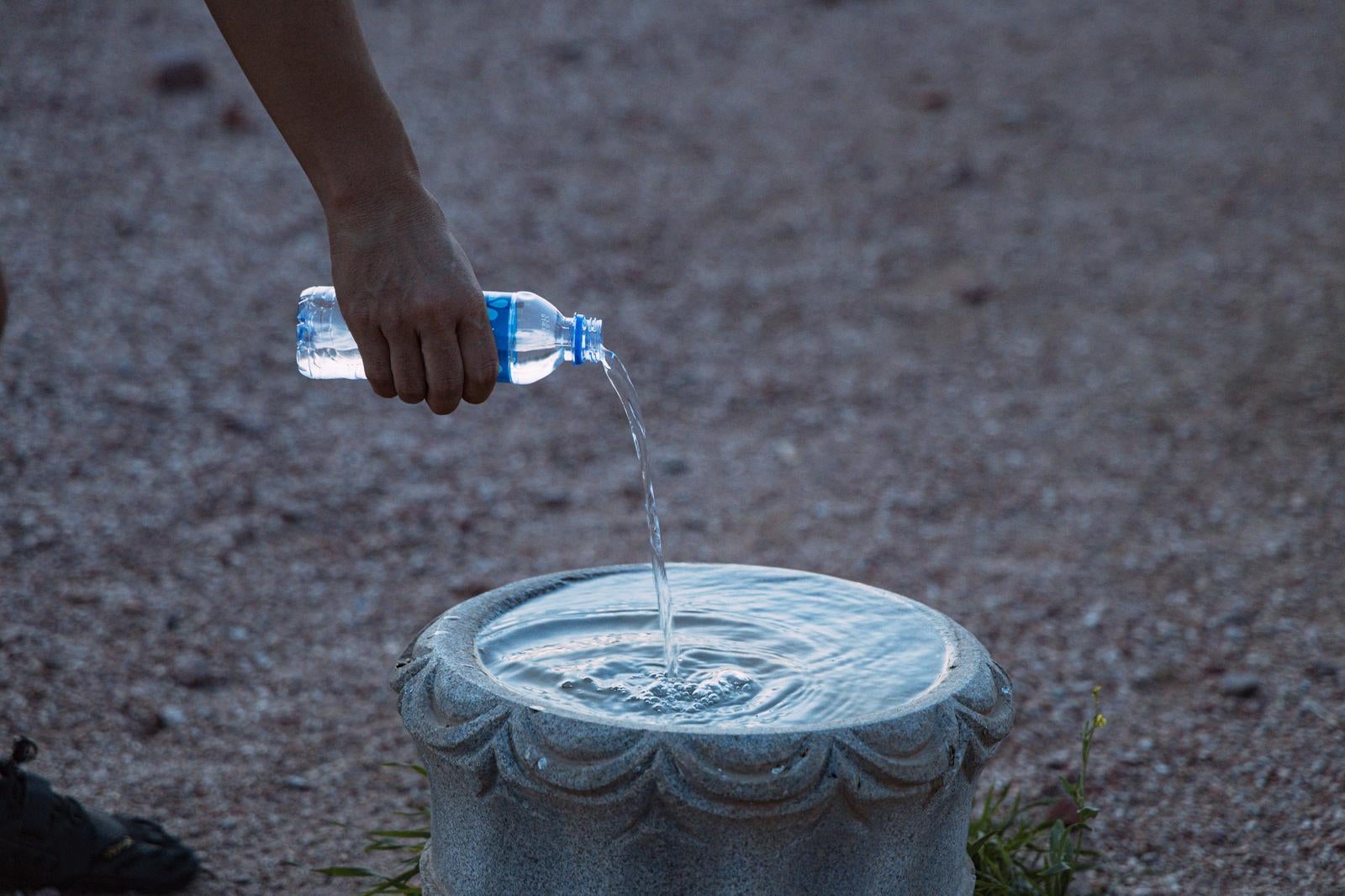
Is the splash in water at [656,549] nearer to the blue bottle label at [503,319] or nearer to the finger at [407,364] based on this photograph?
the blue bottle label at [503,319]

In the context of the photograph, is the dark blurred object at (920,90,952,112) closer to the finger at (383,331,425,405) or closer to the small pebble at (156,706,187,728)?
the small pebble at (156,706,187,728)

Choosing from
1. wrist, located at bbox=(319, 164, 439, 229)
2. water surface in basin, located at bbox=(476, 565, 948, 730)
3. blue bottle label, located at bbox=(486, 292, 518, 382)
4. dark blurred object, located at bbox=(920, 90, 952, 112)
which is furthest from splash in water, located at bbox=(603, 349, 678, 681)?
dark blurred object, located at bbox=(920, 90, 952, 112)

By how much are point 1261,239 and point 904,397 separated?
210 centimetres

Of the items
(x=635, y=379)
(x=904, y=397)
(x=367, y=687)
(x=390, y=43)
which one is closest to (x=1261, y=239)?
(x=904, y=397)

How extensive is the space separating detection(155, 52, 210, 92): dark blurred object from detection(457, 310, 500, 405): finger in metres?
6.09

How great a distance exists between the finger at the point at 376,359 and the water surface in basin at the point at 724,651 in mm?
443

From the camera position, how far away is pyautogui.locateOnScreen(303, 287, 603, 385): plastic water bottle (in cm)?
192

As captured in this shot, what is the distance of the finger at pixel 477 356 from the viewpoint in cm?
179

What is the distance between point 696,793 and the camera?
1664 mm

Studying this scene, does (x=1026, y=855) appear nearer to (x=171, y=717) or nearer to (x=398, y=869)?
(x=398, y=869)

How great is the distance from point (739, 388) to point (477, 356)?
11.7 ft

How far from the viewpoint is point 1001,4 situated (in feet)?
27.9

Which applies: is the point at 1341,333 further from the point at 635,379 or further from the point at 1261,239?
the point at 635,379

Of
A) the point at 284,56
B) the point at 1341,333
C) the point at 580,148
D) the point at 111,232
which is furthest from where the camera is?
the point at 580,148
